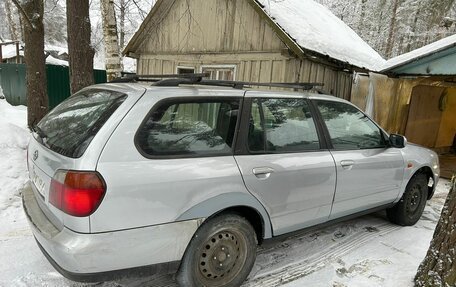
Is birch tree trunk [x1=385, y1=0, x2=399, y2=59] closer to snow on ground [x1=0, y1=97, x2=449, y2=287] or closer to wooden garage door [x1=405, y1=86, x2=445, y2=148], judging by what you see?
wooden garage door [x1=405, y1=86, x2=445, y2=148]

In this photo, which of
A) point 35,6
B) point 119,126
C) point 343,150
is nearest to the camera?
point 119,126

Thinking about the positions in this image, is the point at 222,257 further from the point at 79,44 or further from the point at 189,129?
the point at 79,44

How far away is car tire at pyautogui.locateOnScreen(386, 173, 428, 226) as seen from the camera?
4461 mm

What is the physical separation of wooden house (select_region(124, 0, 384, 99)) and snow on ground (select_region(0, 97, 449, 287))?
3.26 meters

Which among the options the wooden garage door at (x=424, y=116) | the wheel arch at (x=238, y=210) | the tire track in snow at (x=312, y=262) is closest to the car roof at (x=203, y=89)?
the wheel arch at (x=238, y=210)

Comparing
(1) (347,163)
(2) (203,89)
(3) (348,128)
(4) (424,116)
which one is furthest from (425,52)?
(2) (203,89)

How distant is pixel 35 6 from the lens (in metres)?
6.49

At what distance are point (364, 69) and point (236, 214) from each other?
597 centimetres

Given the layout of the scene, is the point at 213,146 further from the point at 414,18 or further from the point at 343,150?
the point at 414,18

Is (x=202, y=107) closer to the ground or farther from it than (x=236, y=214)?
farther from it

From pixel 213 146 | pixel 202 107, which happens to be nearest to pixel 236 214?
pixel 213 146

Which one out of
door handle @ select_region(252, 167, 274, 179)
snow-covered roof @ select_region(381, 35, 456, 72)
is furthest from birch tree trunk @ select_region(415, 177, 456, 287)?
snow-covered roof @ select_region(381, 35, 456, 72)

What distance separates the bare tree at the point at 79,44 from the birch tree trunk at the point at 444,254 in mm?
5381

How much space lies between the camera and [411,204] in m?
4.58
